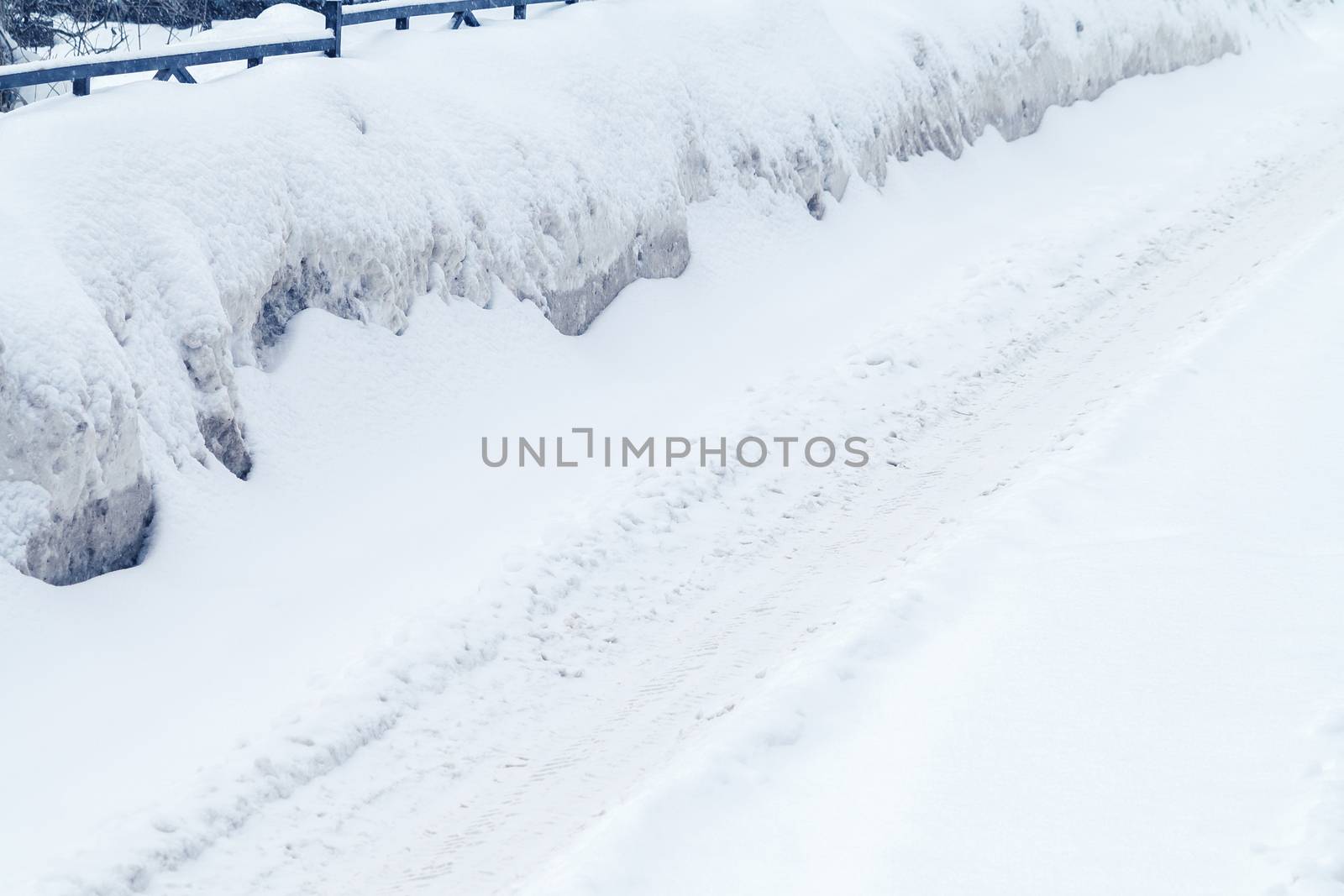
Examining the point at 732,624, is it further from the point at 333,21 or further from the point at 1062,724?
the point at 333,21

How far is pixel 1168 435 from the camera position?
27.1ft

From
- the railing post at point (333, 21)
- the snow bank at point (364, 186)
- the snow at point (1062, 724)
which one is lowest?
the snow at point (1062, 724)

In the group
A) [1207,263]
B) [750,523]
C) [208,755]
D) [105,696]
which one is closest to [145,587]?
[105,696]

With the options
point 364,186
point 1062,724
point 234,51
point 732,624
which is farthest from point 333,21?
point 1062,724

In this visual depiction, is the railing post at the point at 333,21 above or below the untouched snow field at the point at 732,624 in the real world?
above

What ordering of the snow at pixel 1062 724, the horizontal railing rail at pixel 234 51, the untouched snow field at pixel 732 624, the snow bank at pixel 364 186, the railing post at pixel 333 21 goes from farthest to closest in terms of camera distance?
the railing post at pixel 333 21, the horizontal railing rail at pixel 234 51, the snow bank at pixel 364 186, the untouched snow field at pixel 732 624, the snow at pixel 1062 724

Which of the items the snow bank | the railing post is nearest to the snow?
the snow bank

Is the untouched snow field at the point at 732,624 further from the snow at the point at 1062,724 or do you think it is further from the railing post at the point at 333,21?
the railing post at the point at 333,21

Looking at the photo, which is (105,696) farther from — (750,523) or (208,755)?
(750,523)

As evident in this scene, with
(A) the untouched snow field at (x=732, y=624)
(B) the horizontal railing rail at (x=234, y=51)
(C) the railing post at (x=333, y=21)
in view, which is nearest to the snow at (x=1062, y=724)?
(A) the untouched snow field at (x=732, y=624)

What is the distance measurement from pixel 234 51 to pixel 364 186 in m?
1.25

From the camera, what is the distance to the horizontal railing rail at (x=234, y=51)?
7355 mm

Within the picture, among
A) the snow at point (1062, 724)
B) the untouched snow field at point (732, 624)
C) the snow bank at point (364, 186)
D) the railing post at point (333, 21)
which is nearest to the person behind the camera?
the snow at point (1062, 724)

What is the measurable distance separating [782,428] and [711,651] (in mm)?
2765
